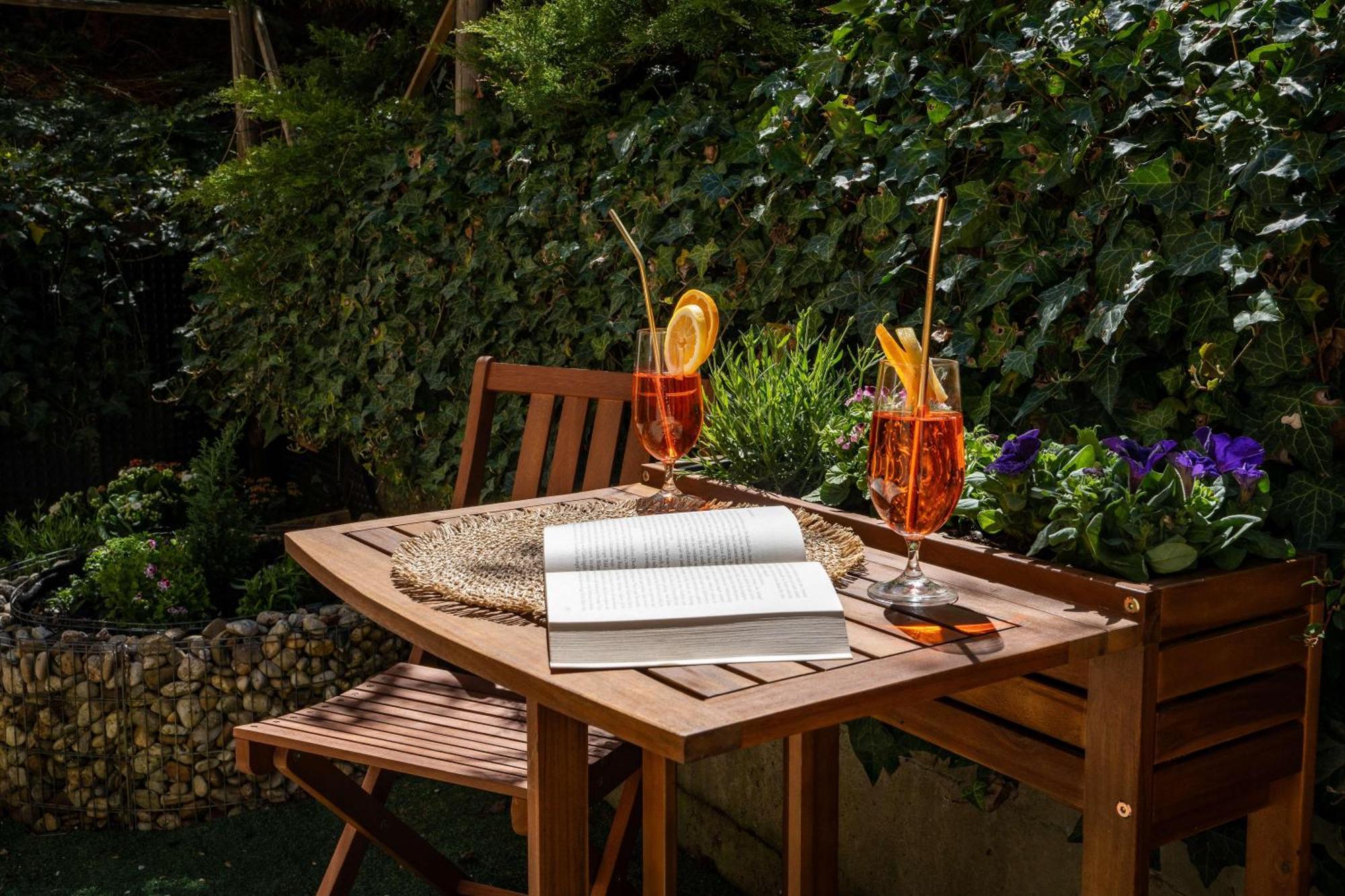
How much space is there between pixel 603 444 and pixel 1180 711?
132 centimetres

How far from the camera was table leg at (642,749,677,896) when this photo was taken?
1.60 meters

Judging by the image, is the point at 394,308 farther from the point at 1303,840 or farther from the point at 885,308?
the point at 1303,840

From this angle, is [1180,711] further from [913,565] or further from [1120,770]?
[913,565]

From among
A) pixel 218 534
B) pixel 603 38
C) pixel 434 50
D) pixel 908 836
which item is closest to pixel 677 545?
pixel 908 836

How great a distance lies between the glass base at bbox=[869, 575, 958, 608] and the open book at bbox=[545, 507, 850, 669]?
0.32ft

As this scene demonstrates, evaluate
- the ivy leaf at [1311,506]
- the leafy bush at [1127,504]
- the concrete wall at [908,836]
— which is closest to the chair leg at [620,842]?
the concrete wall at [908,836]

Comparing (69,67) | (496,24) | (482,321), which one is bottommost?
(482,321)

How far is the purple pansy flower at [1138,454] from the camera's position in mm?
1494

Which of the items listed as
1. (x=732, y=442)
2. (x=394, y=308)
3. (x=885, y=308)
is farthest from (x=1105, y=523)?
(x=394, y=308)

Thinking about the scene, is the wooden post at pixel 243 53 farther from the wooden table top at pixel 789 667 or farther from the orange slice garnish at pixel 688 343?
the wooden table top at pixel 789 667

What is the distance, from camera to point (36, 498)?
528 cm

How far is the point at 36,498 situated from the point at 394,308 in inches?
98.4

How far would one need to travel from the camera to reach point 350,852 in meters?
2.36

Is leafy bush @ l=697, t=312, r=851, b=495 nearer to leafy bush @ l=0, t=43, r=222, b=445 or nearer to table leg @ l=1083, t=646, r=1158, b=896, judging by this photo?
table leg @ l=1083, t=646, r=1158, b=896
